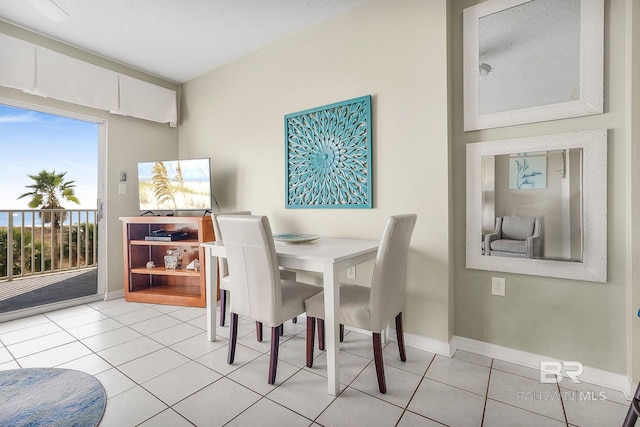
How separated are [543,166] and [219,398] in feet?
7.33

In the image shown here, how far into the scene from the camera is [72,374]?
1782mm

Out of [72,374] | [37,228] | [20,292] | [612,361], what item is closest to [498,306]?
[612,361]

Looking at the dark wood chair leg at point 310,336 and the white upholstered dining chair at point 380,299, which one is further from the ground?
the white upholstered dining chair at point 380,299

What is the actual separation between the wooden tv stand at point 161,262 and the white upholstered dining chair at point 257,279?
132cm

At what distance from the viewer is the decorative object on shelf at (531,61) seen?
163cm

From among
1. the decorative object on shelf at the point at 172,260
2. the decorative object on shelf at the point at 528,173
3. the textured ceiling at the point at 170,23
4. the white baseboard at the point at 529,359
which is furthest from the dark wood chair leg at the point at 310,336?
the textured ceiling at the point at 170,23

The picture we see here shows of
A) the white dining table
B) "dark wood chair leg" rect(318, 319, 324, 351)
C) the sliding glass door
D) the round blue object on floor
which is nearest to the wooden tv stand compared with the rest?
the sliding glass door

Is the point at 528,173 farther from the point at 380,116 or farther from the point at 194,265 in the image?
the point at 194,265

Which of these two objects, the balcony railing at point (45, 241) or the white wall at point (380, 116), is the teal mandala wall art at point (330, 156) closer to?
the white wall at point (380, 116)

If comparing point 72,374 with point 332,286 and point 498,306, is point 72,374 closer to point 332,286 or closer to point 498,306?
point 332,286

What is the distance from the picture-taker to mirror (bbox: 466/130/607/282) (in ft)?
5.36

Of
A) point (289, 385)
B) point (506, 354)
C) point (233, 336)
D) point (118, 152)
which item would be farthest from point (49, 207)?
point (506, 354)

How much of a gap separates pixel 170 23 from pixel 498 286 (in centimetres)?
329

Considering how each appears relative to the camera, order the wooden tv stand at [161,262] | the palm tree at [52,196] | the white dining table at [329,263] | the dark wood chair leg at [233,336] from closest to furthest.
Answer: the white dining table at [329,263], the dark wood chair leg at [233,336], the wooden tv stand at [161,262], the palm tree at [52,196]
